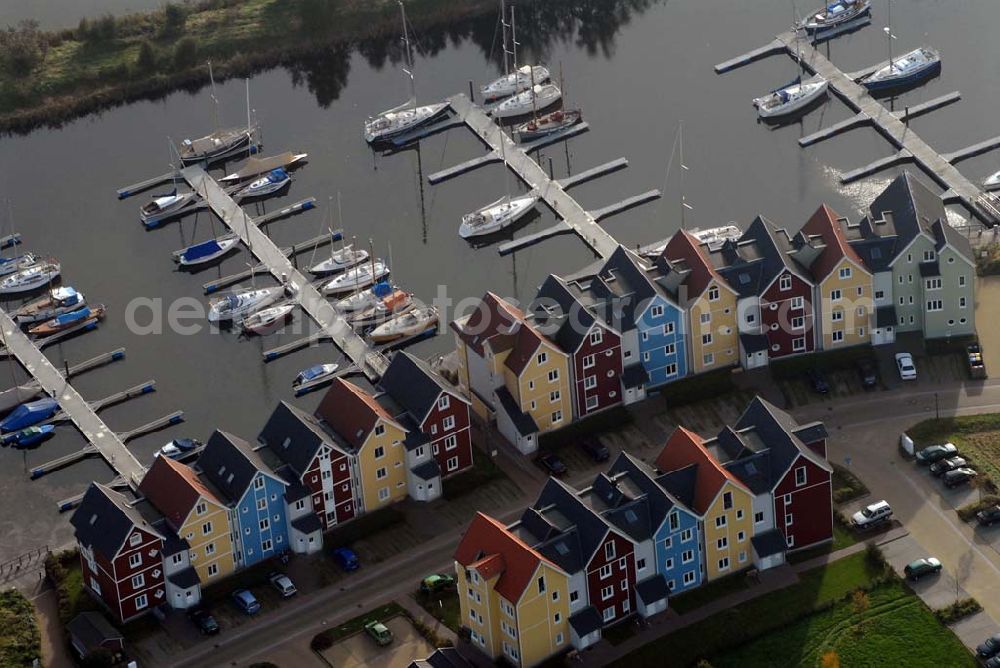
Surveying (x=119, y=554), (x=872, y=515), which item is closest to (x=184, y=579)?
(x=119, y=554)

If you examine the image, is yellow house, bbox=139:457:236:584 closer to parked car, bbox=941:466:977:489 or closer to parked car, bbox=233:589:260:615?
parked car, bbox=233:589:260:615

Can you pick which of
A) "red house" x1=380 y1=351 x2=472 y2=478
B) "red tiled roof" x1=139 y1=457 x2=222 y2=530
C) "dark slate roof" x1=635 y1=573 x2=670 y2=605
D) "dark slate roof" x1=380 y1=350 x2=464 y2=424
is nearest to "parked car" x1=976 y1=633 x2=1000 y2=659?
"dark slate roof" x1=635 y1=573 x2=670 y2=605

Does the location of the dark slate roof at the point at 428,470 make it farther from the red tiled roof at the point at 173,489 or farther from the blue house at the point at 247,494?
the red tiled roof at the point at 173,489

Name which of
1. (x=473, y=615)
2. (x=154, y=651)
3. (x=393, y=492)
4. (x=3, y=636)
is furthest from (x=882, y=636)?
(x=3, y=636)

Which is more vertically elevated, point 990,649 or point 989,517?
point 989,517

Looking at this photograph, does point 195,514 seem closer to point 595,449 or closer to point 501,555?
point 501,555

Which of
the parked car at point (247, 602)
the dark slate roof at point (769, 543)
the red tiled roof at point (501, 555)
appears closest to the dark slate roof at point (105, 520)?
the parked car at point (247, 602)
